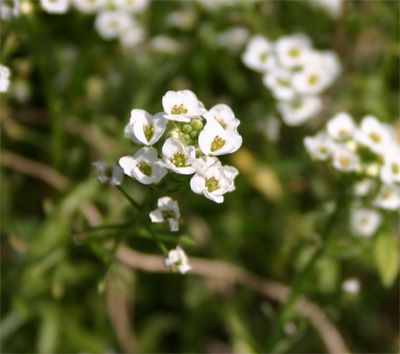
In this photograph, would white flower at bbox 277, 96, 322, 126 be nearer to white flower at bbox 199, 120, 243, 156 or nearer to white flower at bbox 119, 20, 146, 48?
white flower at bbox 119, 20, 146, 48

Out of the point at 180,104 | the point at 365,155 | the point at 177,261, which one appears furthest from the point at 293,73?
the point at 177,261

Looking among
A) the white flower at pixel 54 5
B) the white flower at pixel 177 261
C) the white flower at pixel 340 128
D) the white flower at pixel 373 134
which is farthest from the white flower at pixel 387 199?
the white flower at pixel 54 5

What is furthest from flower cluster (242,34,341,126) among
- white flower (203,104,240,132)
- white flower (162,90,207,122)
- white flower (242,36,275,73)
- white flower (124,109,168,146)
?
white flower (124,109,168,146)

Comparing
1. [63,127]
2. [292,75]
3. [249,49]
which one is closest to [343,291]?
[292,75]

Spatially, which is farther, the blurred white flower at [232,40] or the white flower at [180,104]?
the blurred white flower at [232,40]

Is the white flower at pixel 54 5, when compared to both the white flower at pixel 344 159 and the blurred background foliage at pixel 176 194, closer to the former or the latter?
the blurred background foliage at pixel 176 194

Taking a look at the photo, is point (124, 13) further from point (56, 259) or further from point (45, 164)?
point (56, 259)

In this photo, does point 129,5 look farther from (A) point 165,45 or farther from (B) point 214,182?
(B) point 214,182
